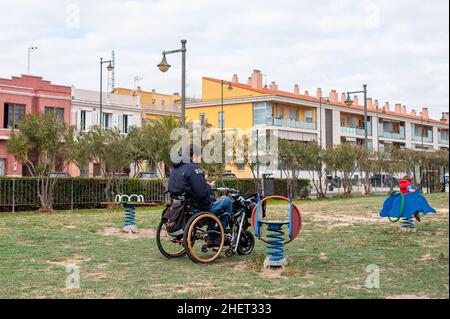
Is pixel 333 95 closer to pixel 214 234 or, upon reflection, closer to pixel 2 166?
pixel 2 166

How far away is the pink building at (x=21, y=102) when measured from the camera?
4109cm

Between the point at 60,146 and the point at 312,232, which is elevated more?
the point at 60,146

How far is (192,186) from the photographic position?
873cm

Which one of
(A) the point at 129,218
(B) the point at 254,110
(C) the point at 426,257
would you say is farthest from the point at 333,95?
(C) the point at 426,257

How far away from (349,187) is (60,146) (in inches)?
866

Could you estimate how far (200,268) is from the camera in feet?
27.4

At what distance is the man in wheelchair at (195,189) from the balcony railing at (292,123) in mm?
48186

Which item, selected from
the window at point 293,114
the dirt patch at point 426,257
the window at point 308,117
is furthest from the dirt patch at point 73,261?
the window at point 308,117

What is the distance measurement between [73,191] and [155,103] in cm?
3812
